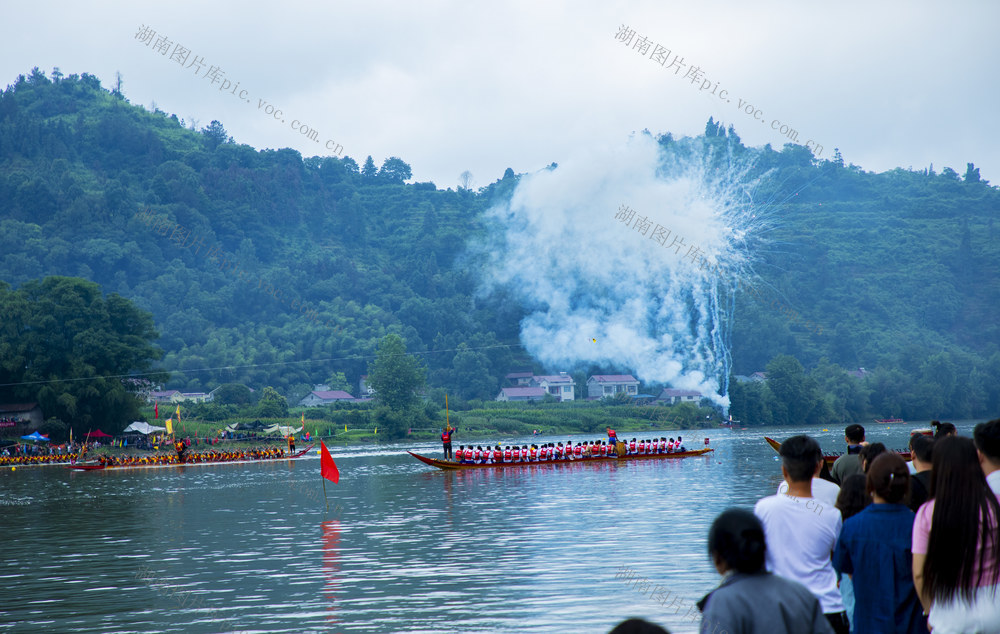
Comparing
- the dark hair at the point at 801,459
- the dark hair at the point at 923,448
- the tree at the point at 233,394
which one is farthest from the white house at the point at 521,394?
the dark hair at the point at 801,459

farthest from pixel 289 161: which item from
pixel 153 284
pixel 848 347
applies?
pixel 848 347

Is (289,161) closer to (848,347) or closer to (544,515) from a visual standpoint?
(848,347)

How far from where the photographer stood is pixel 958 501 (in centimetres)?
563

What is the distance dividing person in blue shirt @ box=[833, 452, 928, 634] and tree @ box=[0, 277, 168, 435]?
2844 inches

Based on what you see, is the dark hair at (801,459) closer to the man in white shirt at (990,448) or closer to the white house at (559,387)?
the man in white shirt at (990,448)

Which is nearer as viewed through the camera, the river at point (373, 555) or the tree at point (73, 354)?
the river at point (373, 555)

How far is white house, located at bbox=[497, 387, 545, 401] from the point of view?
124062 millimetres

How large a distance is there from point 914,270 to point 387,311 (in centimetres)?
9089

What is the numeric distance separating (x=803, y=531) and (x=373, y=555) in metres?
14.0

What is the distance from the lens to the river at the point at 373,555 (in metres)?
13.5

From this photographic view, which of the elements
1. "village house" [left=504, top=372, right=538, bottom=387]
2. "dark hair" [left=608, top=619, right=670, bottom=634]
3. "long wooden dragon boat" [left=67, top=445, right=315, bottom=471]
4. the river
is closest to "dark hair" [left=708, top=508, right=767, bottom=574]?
"dark hair" [left=608, top=619, right=670, bottom=634]

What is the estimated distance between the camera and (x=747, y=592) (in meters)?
4.88

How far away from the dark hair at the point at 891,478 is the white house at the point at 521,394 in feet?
380

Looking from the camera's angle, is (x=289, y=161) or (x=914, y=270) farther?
(x=289, y=161)
